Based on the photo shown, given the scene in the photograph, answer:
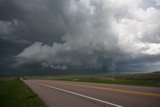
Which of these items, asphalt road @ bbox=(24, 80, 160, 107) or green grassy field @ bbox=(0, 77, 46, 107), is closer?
asphalt road @ bbox=(24, 80, 160, 107)

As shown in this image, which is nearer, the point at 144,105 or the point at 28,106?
the point at 144,105

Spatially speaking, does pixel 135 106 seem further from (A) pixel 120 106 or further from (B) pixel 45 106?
(B) pixel 45 106

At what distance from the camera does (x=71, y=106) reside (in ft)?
40.0

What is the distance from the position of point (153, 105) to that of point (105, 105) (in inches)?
87.0

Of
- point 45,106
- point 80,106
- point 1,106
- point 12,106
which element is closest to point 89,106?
point 80,106

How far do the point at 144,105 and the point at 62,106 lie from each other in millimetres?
4038

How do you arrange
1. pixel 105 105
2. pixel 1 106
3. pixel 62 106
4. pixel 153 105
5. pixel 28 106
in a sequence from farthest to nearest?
pixel 1 106 → pixel 28 106 → pixel 62 106 → pixel 105 105 → pixel 153 105

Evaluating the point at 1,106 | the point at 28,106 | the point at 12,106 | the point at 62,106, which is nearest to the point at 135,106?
the point at 62,106

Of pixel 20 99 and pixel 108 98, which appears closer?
pixel 108 98

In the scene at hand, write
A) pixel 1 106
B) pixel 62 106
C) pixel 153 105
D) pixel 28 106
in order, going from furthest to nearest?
1. pixel 1 106
2. pixel 28 106
3. pixel 62 106
4. pixel 153 105

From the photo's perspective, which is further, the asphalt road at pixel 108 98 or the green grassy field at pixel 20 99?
the green grassy field at pixel 20 99

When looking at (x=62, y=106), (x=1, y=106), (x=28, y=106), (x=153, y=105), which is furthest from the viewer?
(x=1, y=106)

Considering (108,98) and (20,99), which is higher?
(108,98)

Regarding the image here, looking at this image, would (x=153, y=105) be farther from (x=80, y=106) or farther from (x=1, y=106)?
(x=1, y=106)
